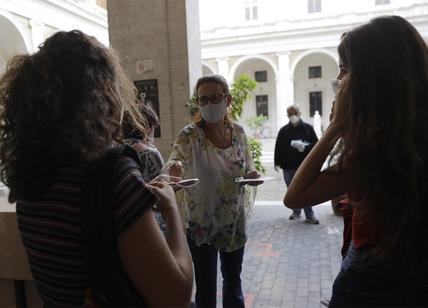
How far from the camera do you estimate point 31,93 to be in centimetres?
94

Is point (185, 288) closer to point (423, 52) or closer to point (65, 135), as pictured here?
point (65, 135)

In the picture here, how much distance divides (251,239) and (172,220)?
4425 mm

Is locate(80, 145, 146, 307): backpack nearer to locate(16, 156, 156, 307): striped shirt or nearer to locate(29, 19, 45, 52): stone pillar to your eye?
locate(16, 156, 156, 307): striped shirt

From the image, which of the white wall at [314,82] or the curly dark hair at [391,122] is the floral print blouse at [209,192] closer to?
the curly dark hair at [391,122]

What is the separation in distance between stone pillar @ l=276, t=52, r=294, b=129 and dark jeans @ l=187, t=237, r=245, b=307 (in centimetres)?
2336

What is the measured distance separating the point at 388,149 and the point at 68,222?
0.94 meters

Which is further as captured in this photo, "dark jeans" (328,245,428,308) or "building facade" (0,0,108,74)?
"building facade" (0,0,108,74)

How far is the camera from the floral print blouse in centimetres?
257

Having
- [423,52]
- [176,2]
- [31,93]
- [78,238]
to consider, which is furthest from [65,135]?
[176,2]

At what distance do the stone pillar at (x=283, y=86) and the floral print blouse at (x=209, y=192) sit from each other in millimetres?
23343

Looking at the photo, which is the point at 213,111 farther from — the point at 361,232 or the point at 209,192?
the point at 361,232

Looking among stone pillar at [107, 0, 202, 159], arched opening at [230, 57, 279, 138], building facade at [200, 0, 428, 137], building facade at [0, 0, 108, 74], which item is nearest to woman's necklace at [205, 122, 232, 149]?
stone pillar at [107, 0, 202, 159]

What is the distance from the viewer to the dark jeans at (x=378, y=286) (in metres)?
1.20

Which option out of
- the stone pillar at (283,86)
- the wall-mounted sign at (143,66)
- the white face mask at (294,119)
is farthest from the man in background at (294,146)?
the stone pillar at (283,86)
